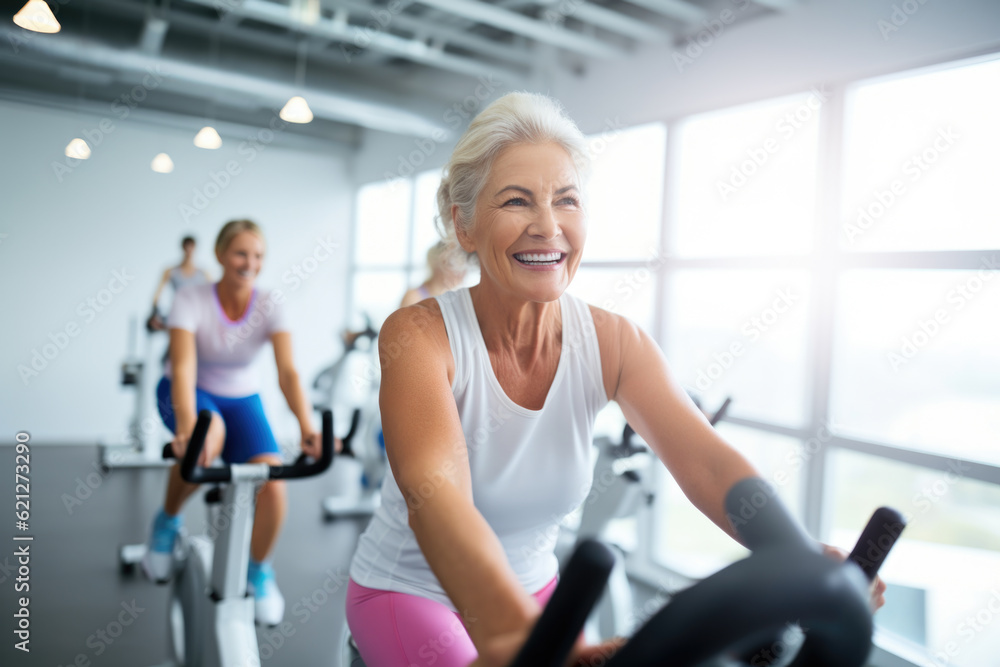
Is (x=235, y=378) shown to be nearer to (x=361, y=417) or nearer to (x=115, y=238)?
(x=115, y=238)

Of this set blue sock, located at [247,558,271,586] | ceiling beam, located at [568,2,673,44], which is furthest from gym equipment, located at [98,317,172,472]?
ceiling beam, located at [568,2,673,44]

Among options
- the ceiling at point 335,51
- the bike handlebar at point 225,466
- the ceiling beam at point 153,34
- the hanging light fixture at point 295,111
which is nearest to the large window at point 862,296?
the ceiling at point 335,51

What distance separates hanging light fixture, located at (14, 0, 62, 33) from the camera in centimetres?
236

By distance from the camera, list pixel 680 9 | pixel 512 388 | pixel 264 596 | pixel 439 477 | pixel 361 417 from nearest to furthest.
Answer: pixel 439 477 → pixel 512 388 → pixel 264 596 → pixel 680 9 → pixel 361 417

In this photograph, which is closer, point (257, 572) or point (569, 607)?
point (569, 607)

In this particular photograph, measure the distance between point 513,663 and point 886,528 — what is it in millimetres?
425

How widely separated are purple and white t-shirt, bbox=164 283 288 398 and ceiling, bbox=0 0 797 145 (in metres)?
0.89

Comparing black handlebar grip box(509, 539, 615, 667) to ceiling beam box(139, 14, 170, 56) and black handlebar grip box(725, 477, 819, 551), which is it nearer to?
black handlebar grip box(725, 477, 819, 551)

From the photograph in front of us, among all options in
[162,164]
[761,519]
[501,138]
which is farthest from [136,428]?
[761,519]

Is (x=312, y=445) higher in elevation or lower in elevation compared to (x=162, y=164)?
lower

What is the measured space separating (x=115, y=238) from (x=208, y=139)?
0.86 meters

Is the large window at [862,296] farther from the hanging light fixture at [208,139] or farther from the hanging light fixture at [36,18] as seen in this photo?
the hanging light fixture at [36,18]

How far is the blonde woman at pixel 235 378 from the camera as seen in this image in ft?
8.02

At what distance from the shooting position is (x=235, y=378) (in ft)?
8.84
